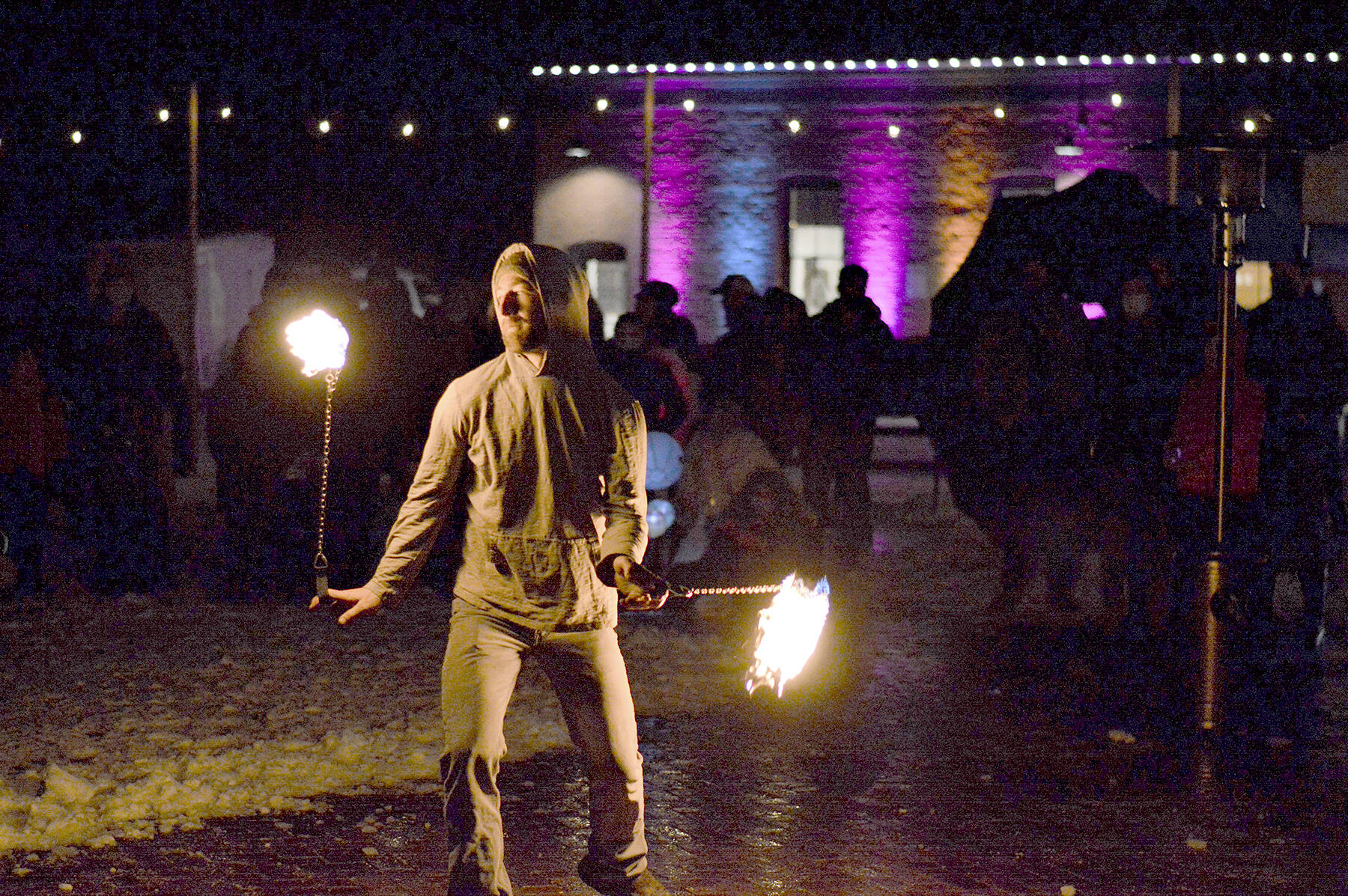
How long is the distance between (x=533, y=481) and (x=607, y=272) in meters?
23.3

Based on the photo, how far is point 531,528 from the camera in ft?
16.6

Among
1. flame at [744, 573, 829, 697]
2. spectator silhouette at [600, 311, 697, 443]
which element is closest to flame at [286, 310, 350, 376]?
flame at [744, 573, 829, 697]

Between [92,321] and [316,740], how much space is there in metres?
4.58

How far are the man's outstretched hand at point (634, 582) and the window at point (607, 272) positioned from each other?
22865mm

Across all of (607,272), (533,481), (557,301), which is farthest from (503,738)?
(607,272)

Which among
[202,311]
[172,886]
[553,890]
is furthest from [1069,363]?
[202,311]

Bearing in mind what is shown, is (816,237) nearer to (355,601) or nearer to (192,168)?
(192,168)

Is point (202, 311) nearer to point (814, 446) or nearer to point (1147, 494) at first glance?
point (814, 446)

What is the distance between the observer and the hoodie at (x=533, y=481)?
198 inches

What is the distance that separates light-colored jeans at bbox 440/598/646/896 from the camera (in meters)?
4.89

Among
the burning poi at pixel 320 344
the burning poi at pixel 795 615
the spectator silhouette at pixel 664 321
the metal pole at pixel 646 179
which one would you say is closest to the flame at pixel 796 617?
the burning poi at pixel 795 615

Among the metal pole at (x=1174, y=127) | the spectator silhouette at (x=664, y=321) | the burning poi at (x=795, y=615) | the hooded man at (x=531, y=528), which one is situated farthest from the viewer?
the metal pole at (x=1174, y=127)

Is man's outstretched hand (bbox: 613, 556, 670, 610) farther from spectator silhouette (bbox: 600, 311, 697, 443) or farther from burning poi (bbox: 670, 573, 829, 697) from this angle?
spectator silhouette (bbox: 600, 311, 697, 443)

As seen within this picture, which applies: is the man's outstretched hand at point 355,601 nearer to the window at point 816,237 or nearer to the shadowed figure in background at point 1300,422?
the shadowed figure in background at point 1300,422
